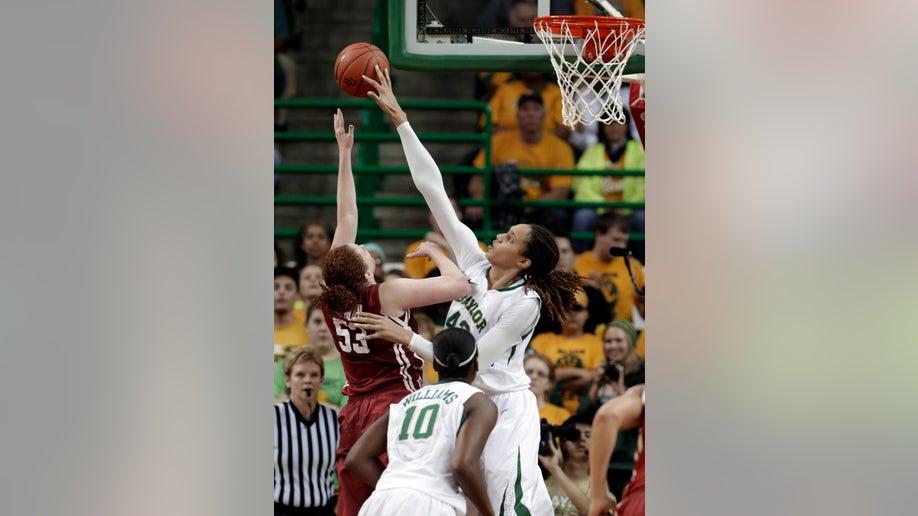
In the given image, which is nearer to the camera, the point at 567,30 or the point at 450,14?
the point at 567,30

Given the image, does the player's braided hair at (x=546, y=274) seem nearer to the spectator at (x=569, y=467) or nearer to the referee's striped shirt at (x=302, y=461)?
the spectator at (x=569, y=467)

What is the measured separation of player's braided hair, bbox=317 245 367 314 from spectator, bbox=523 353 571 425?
200cm

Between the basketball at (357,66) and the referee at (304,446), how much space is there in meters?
1.54

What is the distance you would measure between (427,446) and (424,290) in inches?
36.7

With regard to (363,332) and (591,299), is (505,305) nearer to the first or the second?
(363,332)

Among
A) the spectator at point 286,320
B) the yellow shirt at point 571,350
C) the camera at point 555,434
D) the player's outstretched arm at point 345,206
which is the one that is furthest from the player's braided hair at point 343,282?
the yellow shirt at point 571,350

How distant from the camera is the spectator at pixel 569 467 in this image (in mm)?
6031

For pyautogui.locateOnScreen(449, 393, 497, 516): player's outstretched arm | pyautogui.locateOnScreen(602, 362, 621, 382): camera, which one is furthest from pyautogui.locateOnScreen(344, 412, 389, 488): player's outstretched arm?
pyautogui.locateOnScreen(602, 362, 621, 382): camera

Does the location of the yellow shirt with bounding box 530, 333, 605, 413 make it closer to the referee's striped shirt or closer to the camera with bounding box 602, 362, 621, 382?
the camera with bounding box 602, 362, 621, 382
